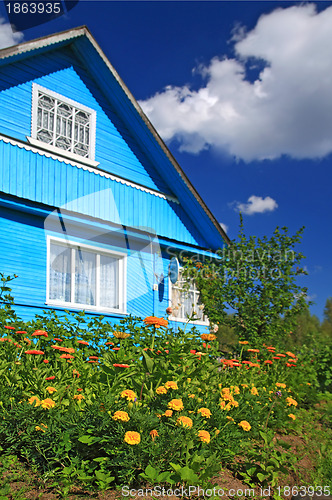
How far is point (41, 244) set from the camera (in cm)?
815

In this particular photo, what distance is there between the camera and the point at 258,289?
979 centimetres

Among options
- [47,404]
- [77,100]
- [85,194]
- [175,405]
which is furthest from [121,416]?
[77,100]

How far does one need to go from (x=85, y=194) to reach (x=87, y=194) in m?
0.05

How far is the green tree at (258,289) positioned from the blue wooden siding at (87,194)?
1.46 metres

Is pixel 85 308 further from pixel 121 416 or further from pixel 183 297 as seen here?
pixel 121 416

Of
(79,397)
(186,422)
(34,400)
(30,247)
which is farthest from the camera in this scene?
(30,247)

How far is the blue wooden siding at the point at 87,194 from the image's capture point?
751 centimetres

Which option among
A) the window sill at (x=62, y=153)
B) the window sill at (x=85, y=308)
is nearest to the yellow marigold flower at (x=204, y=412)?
the window sill at (x=85, y=308)

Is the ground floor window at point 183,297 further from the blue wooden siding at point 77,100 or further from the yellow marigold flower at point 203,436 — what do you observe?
the yellow marigold flower at point 203,436

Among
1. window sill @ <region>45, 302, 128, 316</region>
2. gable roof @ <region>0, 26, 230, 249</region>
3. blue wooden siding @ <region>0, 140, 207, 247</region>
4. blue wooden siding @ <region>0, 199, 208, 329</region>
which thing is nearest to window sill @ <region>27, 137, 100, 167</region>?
blue wooden siding @ <region>0, 140, 207, 247</region>

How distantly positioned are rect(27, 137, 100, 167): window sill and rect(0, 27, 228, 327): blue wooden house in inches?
0.9

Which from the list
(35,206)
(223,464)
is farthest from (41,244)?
(223,464)

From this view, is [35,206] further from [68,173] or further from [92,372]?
[92,372]

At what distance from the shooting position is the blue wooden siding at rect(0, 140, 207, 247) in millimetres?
7512
